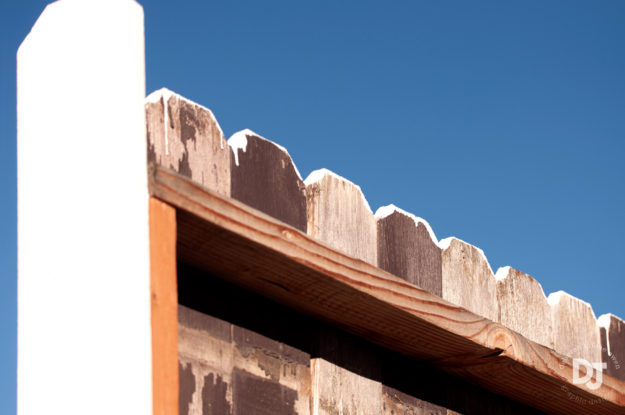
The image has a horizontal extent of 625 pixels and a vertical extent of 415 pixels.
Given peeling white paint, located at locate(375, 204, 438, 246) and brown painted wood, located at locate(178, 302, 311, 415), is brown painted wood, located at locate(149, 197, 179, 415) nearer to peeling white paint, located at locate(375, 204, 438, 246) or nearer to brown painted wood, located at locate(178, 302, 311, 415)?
brown painted wood, located at locate(178, 302, 311, 415)

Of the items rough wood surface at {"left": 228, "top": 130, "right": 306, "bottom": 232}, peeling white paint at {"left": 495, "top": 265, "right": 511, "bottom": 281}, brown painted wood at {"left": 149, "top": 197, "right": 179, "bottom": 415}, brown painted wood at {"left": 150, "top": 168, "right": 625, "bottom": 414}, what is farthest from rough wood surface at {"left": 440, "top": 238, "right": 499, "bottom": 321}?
brown painted wood at {"left": 149, "top": 197, "right": 179, "bottom": 415}

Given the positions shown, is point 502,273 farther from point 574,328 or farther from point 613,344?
point 613,344

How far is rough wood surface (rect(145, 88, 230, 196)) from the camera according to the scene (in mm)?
2197

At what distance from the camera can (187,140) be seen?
2270mm

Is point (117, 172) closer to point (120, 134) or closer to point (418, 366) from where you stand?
point (120, 134)

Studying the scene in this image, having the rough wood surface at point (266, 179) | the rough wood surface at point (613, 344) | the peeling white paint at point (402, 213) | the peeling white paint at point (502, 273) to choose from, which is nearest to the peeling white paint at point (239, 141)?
the rough wood surface at point (266, 179)

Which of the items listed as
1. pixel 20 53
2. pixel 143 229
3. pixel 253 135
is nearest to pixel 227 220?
pixel 143 229

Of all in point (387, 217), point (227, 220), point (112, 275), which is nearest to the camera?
point (112, 275)

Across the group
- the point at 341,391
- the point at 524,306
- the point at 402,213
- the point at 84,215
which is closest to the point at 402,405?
the point at 341,391

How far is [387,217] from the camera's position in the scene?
112 inches

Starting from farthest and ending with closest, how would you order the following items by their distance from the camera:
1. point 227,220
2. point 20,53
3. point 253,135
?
1. point 253,135
2. point 20,53
3. point 227,220

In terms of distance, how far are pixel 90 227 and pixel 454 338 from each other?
1090mm

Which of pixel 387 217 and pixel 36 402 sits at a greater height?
pixel 387 217

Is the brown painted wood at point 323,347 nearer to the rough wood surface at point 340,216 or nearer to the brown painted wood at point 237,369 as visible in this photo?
the brown painted wood at point 237,369
